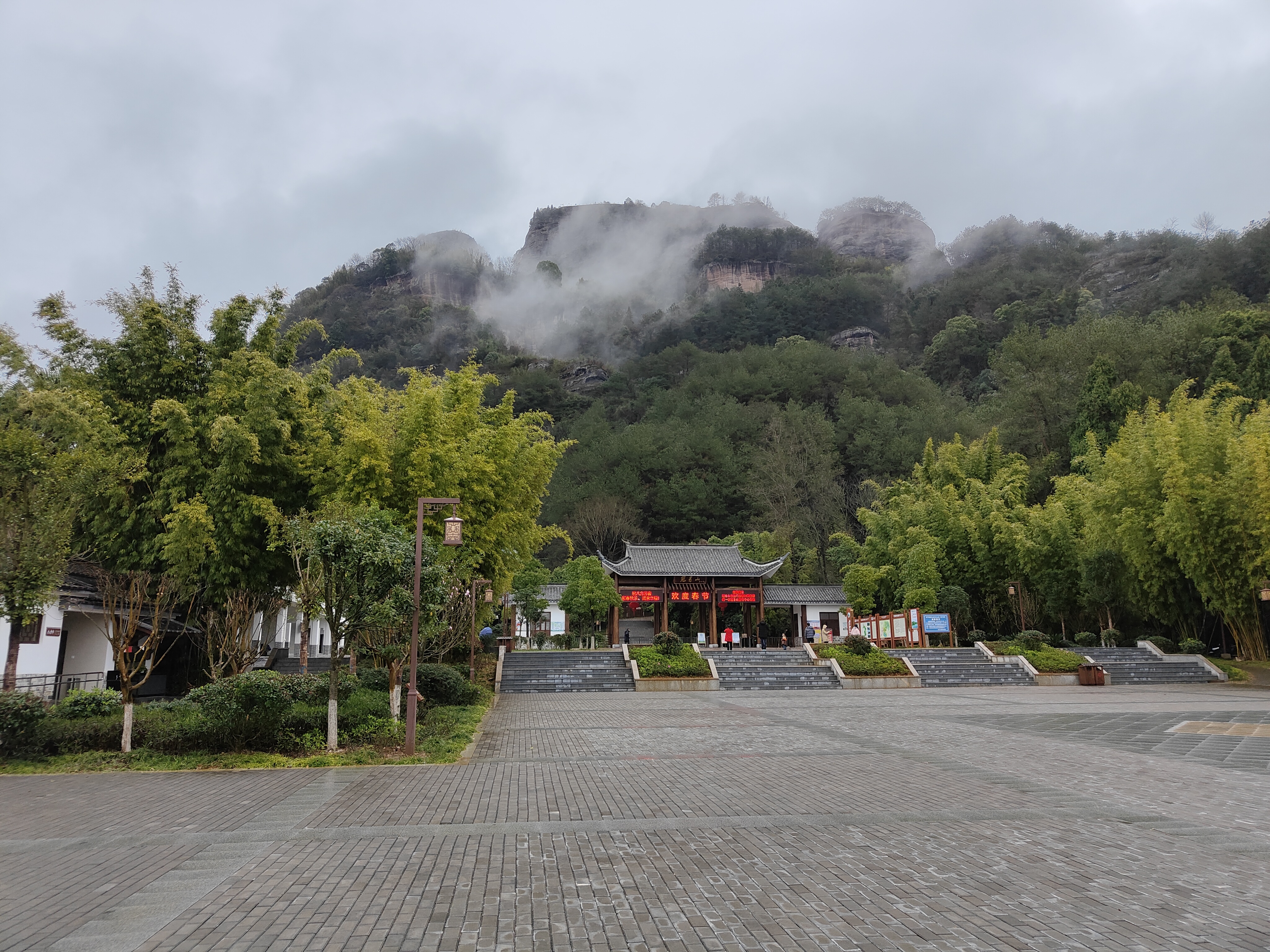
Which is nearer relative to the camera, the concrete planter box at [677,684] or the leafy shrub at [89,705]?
the leafy shrub at [89,705]

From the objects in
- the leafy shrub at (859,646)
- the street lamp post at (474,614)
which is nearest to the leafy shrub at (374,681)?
the street lamp post at (474,614)

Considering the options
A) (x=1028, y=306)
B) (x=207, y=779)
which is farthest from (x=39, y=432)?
(x=1028, y=306)

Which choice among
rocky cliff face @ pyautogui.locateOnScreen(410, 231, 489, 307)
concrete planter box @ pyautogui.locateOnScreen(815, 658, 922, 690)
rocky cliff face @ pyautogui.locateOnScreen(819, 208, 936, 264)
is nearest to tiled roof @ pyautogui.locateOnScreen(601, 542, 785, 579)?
concrete planter box @ pyautogui.locateOnScreen(815, 658, 922, 690)

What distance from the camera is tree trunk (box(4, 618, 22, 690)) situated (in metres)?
A: 9.91

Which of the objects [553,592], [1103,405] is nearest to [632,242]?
[553,592]

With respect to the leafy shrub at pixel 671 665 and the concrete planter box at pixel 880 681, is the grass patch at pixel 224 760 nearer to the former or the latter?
the leafy shrub at pixel 671 665

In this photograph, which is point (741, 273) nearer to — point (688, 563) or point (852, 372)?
point (852, 372)

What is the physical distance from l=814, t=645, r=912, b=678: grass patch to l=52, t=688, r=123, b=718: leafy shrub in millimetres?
16973

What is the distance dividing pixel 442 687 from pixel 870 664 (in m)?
12.6

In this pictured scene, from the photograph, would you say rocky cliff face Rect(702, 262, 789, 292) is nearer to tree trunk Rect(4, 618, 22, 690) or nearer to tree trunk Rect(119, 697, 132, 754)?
tree trunk Rect(4, 618, 22, 690)

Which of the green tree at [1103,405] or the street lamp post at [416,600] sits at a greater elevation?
the green tree at [1103,405]

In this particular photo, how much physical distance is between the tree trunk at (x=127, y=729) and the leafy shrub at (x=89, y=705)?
1.05 m

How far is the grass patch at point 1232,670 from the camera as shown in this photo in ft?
64.6

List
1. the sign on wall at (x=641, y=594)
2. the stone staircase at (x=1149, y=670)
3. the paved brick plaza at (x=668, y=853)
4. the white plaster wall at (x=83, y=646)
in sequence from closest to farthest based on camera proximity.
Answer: the paved brick plaza at (x=668, y=853), the white plaster wall at (x=83, y=646), the stone staircase at (x=1149, y=670), the sign on wall at (x=641, y=594)
